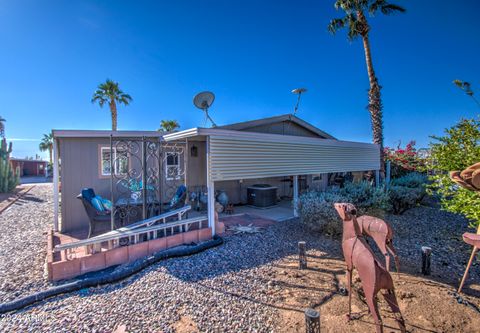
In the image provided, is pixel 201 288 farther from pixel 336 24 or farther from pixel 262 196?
pixel 336 24

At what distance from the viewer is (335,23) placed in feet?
33.6

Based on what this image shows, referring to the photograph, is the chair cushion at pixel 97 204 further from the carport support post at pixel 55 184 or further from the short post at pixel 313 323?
the short post at pixel 313 323

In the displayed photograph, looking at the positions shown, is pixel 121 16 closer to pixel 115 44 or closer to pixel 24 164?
pixel 115 44

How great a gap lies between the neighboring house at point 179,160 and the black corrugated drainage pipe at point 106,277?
3.61 ft

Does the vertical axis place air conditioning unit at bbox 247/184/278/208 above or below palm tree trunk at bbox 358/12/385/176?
below

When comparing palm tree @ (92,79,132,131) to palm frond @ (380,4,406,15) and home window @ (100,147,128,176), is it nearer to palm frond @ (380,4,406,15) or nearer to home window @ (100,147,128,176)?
home window @ (100,147,128,176)

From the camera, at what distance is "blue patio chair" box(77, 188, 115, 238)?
491 cm

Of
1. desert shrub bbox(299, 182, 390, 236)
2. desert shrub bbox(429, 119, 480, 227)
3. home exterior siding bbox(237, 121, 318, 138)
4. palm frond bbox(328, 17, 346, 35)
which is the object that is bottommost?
desert shrub bbox(299, 182, 390, 236)

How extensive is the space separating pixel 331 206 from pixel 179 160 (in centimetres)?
530

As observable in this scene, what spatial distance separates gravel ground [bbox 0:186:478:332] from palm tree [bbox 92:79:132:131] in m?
14.6

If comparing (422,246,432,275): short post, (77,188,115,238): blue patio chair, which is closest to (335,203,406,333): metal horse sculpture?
(422,246,432,275): short post

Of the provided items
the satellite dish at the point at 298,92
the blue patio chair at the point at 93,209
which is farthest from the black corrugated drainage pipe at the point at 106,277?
the satellite dish at the point at 298,92

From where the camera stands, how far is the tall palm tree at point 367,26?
9438 mm

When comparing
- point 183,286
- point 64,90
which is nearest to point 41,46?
point 64,90
